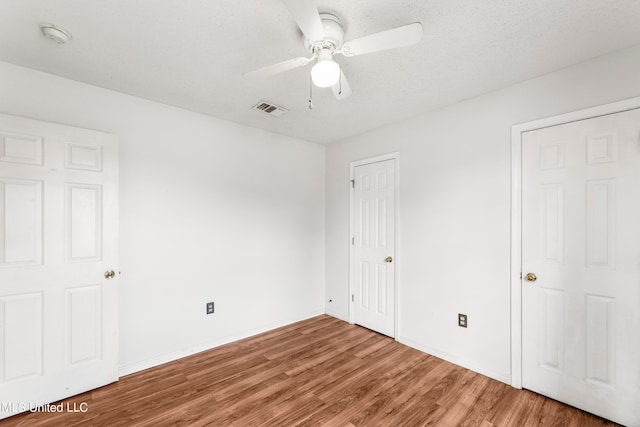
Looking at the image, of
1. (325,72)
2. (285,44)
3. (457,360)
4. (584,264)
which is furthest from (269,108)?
(457,360)

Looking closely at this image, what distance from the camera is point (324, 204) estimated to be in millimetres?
4098

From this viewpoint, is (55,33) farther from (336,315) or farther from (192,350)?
(336,315)

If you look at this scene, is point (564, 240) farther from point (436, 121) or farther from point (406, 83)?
point (406, 83)

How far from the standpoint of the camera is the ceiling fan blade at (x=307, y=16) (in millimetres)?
1173

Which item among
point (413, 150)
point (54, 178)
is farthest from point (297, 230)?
point (54, 178)

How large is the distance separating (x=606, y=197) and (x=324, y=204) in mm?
2907

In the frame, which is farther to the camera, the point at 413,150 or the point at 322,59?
the point at 413,150

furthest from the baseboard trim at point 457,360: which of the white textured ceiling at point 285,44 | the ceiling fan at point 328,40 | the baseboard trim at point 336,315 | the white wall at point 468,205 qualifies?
the ceiling fan at point 328,40

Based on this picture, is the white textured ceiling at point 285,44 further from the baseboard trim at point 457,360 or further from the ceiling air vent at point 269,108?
→ the baseboard trim at point 457,360

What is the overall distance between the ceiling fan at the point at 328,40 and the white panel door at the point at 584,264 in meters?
1.60

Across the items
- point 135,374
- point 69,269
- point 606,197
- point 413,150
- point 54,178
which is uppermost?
point 413,150

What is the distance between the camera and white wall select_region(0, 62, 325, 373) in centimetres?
241

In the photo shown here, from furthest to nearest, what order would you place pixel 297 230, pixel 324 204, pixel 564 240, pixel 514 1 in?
pixel 324 204 → pixel 297 230 → pixel 564 240 → pixel 514 1

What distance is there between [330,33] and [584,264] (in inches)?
92.5
